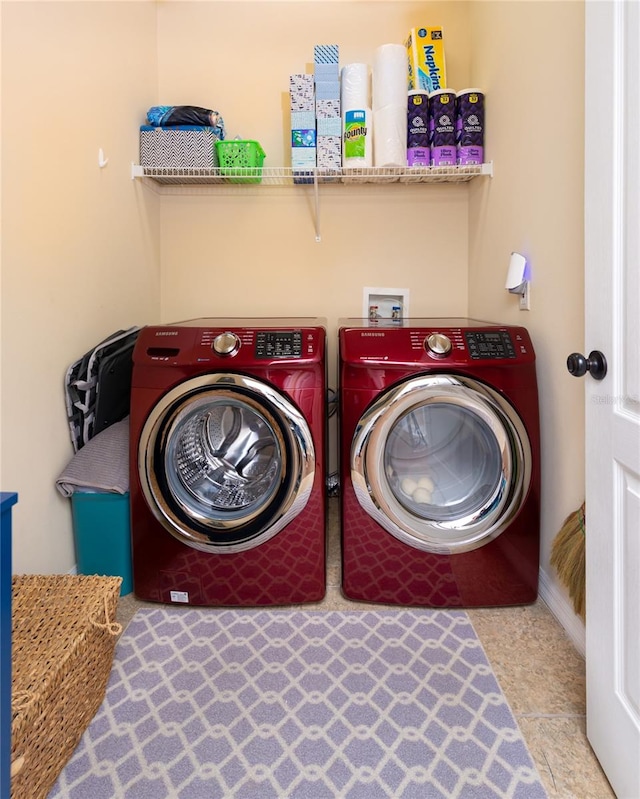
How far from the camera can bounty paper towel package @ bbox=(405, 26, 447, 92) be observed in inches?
89.0

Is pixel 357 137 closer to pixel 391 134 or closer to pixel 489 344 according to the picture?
pixel 391 134

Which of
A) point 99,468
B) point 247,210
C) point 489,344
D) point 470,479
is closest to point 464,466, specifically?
point 470,479

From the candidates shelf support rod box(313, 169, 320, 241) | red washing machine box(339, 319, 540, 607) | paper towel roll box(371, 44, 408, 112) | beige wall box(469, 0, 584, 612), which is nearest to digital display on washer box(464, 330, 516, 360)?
red washing machine box(339, 319, 540, 607)

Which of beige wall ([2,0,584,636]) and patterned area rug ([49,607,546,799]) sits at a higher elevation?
beige wall ([2,0,584,636])

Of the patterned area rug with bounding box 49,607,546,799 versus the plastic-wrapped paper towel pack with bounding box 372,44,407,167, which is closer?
the patterned area rug with bounding box 49,607,546,799

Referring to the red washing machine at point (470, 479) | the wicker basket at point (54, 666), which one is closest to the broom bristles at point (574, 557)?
the red washing machine at point (470, 479)

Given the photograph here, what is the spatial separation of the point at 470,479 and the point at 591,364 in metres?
0.79

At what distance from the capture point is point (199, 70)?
8.27 ft

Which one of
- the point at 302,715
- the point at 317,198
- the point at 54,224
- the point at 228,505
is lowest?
the point at 302,715

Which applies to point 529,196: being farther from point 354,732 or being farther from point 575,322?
point 354,732

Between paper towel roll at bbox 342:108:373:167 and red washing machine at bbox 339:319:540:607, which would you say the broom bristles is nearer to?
red washing machine at bbox 339:319:540:607

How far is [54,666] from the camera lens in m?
1.07

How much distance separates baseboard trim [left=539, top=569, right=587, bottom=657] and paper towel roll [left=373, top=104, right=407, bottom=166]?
1.71m

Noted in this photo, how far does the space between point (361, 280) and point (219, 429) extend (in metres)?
1.13
